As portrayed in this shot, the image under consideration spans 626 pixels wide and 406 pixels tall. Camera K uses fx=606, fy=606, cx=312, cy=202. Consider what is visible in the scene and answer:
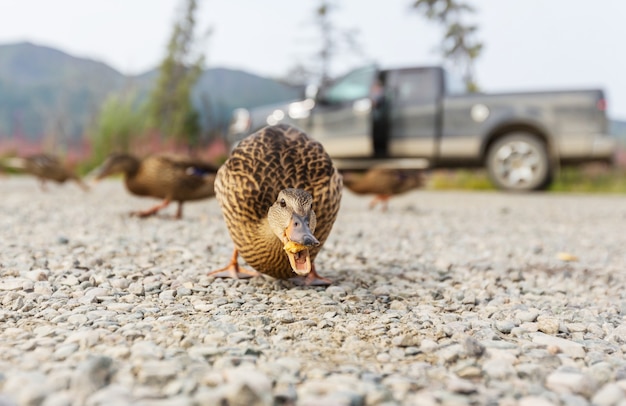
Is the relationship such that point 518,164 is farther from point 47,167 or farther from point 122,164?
point 47,167

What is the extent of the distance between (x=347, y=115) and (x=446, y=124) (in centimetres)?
176

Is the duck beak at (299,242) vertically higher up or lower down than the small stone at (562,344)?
higher up

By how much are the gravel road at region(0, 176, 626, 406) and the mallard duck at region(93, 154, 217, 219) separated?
0.81 metres

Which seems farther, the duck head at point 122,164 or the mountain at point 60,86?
the mountain at point 60,86

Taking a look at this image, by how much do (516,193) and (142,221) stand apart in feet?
22.8

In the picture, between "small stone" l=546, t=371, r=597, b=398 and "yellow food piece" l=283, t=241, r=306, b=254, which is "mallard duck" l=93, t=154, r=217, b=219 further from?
"small stone" l=546, t=371, r=597, b=398

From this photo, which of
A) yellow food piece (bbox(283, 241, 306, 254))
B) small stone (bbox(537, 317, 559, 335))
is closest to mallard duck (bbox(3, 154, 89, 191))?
yellow food piece (bbox(283, 241, 306, 254))

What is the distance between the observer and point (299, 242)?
2.29 meters

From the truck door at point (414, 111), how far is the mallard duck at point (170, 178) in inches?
229

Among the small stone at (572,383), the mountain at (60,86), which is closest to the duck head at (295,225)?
the small stone at (572,383)

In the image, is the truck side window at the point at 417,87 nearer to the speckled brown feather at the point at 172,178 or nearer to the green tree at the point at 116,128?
the speckled brown feather at the point at 172,178

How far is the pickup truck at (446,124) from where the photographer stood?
9992 millimetres

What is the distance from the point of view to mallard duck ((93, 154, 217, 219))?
18.7 feet

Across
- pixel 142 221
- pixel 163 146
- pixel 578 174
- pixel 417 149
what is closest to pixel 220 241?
pixel 142 221
